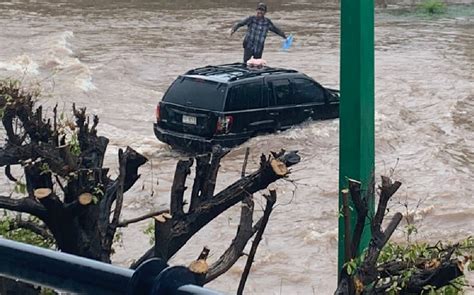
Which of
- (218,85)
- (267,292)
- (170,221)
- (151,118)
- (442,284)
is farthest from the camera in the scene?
(151,118)

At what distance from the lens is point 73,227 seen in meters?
5.75

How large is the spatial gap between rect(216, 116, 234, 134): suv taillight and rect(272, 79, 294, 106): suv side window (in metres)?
1.11

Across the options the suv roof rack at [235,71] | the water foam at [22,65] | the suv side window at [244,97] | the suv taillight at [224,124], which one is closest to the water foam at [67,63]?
the water foam at [22,65]

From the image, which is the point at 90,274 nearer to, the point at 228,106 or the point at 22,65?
the point at 228,106

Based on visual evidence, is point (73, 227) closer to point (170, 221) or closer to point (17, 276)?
point (170, 221)

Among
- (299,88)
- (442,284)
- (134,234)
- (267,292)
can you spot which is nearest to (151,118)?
(299,88)

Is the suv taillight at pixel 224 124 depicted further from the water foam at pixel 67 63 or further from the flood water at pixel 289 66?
the water foam at pixel 67 63

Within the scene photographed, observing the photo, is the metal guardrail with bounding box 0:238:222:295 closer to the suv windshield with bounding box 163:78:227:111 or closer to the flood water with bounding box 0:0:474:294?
the flood water with bounding box 0:0:474:294

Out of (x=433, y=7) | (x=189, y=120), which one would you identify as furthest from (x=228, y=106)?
(x=433, y=7)

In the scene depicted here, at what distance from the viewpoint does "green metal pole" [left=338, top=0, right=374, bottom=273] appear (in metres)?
6.33

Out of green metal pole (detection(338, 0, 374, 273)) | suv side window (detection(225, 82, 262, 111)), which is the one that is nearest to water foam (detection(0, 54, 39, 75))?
suv side window (detection(225, 82, 262, 111))

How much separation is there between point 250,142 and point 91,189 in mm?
10499

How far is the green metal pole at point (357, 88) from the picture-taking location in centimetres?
633

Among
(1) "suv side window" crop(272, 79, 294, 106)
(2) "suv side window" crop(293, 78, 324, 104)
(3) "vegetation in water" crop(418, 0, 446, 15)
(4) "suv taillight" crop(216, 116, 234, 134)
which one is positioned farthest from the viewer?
(3) "vegetation in water" crop(418, 0, 446, 15)
